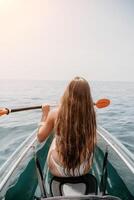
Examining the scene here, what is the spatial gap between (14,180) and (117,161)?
0.86 m

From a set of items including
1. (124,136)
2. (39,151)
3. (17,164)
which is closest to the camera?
(17,164)

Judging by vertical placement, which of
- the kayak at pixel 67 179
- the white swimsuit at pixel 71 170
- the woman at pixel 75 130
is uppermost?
the woman at pixel 75 130

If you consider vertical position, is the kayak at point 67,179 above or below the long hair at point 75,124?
below

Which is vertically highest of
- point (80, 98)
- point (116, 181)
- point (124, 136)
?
point (80, 98)

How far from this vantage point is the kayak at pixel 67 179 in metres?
1.65

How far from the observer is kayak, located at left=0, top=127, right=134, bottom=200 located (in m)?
1.65

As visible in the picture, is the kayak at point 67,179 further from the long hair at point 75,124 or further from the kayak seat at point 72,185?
the long hair at point 75,124

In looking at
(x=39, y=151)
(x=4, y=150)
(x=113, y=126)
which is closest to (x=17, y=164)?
(x=39, y=151)

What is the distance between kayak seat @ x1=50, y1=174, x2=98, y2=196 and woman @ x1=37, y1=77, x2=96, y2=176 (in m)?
0.03

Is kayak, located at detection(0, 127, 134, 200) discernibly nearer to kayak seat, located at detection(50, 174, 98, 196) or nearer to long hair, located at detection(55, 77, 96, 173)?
kayak seat, located at detection(50, 174, 98, 196)

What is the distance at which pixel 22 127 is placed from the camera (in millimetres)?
6391

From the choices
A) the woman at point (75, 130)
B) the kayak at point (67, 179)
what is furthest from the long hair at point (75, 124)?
the kayak at point (67, 179)

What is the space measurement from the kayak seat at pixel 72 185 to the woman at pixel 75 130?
0.10 ft

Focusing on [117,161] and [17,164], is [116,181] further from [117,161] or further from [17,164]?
[17,164]
